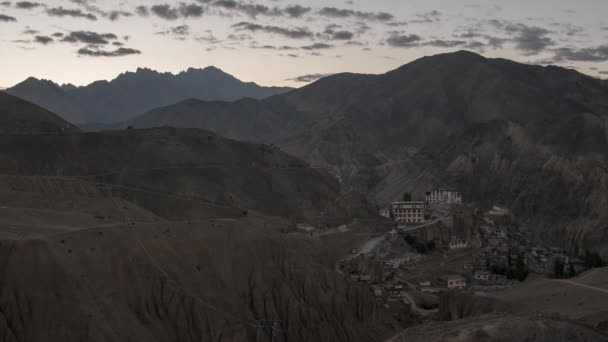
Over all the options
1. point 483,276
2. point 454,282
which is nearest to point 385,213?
point 483,276

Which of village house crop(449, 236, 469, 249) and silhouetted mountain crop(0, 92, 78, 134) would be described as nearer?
village house crop(449, 236, 469, 249)

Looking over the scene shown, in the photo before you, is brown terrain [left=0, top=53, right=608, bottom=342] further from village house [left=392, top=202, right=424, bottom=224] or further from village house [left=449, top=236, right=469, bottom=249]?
village house [left=392, top=202, right=424, bottom=224]

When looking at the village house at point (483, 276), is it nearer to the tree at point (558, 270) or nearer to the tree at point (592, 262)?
the tree at point (558, 270)

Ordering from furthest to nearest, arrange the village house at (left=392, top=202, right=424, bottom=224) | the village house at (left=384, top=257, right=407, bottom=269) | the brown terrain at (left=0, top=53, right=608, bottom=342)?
the village house at (left=392, top=202, right=424, bottom=224) → the village house at (left=384, top=257, right=407, bottom=269) → the brown terrain at (left=0, top=53, right=608, bottom=342)

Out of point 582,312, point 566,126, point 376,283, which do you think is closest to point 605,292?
point 582,312

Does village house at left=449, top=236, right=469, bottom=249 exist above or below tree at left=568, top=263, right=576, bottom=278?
above

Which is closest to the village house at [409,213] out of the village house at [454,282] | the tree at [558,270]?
the tree at [558,270]

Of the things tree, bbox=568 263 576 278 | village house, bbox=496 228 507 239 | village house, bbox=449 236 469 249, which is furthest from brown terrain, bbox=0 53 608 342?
tree, bbox=568 263 576 278
